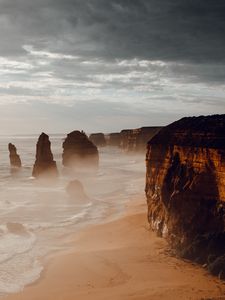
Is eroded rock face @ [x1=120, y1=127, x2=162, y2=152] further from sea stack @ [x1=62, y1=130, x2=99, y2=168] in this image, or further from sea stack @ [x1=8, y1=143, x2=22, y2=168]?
sea stack @ [x1=8, y1=143, x2=22, y2=168]

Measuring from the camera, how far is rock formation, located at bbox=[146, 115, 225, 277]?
23875 millimetres

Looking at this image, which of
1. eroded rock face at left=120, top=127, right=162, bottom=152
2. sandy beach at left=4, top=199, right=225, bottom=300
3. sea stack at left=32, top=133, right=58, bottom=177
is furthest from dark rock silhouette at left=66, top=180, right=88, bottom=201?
eroded rock face at left=120, top=127, right=162, bottom=152

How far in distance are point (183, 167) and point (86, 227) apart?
487 inches

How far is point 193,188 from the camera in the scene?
25.7 meters

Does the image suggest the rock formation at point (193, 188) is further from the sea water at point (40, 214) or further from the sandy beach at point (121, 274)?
the sea water at point (40, 214)

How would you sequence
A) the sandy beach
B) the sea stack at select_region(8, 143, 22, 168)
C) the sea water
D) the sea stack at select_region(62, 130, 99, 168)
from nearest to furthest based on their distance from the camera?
the sandy beach → the sea water → the sea stack at select_region(62, 130, 99, 168) → the sea stack at select_region(8, 143, 22, 168)

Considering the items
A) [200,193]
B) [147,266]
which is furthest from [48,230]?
[200,193]

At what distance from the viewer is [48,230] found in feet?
114

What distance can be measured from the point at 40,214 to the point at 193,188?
20584 mm

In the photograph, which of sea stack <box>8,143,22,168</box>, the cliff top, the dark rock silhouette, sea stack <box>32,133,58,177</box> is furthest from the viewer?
sea stack <box>8,143,22,168</box>

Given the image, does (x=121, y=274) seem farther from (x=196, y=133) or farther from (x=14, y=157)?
(x=14, y=157)

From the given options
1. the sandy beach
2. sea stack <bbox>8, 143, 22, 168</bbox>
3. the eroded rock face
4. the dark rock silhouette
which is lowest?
the sandy beach

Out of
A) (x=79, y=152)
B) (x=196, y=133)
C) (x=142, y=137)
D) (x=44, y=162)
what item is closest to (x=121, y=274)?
(x=196, y=133)

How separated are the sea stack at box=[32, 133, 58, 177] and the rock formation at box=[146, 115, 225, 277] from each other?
142 feet
